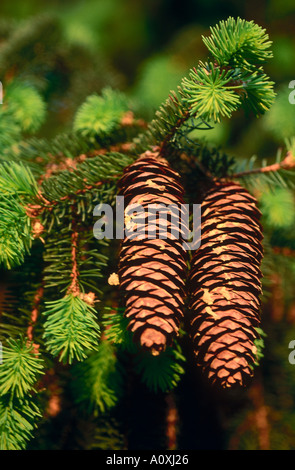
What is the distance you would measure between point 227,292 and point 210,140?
812mm

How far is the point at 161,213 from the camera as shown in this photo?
62 cm

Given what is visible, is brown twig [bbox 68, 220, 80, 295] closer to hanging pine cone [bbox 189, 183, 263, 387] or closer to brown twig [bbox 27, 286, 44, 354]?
brown twig [bbox 27, 286, 44, 354]

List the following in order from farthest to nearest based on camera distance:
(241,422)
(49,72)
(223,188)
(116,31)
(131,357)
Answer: (116,31) < (49,72) < (241,422) < (131,357) < (223,188)

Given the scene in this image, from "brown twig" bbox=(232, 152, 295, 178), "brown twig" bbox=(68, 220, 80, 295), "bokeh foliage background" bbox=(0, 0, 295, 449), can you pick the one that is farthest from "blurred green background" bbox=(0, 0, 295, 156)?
"brown twig" bbox=(68, 220, 80, 295)

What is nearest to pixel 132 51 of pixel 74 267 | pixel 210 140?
pixel 210 140

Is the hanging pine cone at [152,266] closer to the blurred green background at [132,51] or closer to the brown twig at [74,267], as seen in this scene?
the brown twig at [74,267]

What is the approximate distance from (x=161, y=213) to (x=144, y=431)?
54 centimetres

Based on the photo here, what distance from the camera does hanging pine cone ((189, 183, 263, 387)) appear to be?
597 mm

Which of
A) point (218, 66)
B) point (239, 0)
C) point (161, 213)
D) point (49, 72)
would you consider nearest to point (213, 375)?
point (161, 213)

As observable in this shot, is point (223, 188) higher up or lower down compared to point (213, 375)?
higher up

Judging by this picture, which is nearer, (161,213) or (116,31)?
(161,213)

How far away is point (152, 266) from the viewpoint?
2.01 feet

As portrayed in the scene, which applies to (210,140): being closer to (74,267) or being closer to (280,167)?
(280,167)
